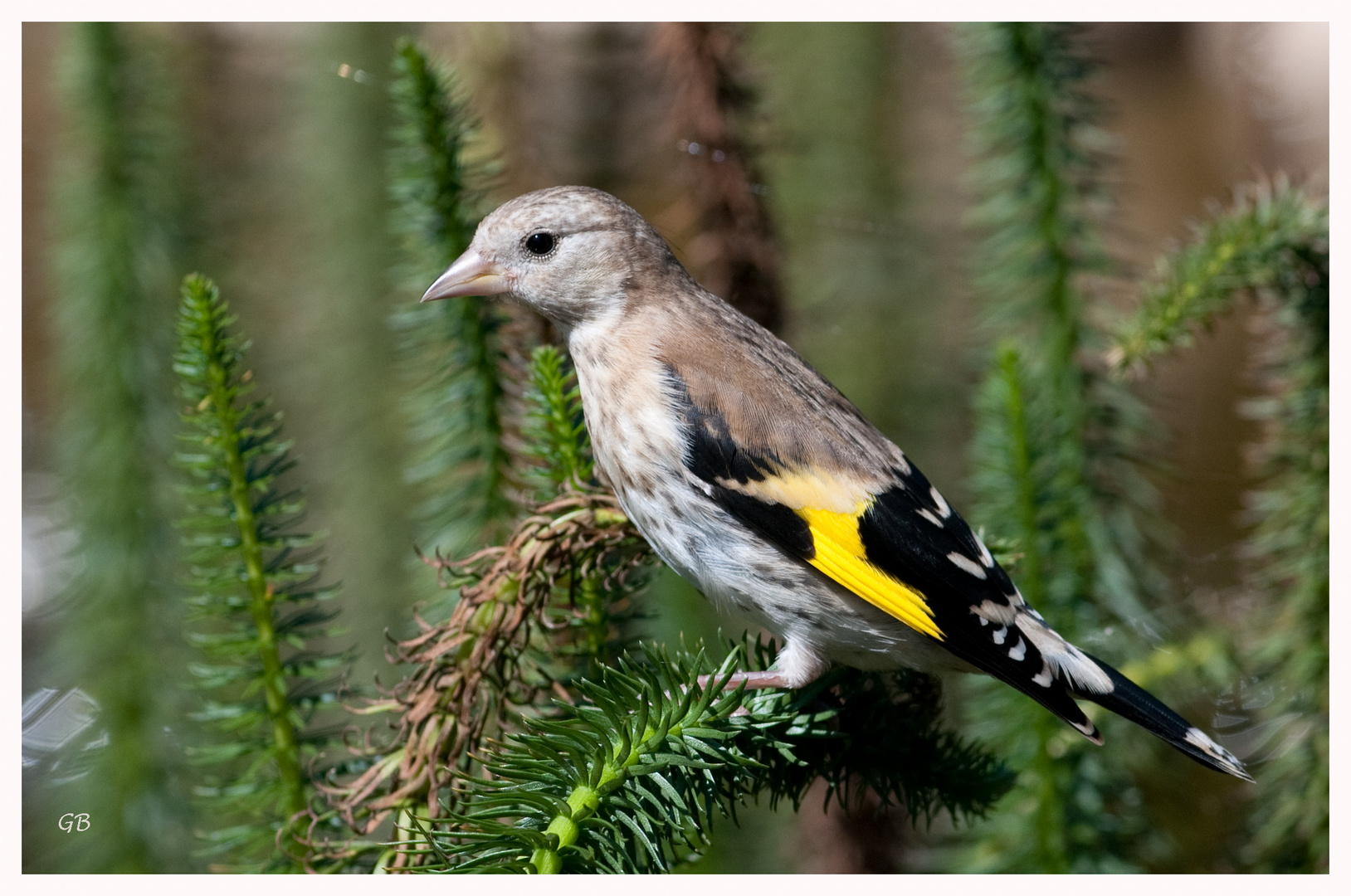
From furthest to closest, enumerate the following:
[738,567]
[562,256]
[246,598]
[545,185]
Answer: [545,185]
[562,256]
[738,567]
[246,598]

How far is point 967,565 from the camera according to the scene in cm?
140

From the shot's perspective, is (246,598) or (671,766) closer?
(671,766)

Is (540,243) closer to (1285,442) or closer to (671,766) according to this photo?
(671,766)

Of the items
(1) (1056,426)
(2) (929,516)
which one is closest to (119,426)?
(2) (929,516)

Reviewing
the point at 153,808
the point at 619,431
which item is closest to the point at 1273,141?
the point at 619,431

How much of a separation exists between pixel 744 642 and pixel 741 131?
1030 mm

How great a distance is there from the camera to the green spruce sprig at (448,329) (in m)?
1.41

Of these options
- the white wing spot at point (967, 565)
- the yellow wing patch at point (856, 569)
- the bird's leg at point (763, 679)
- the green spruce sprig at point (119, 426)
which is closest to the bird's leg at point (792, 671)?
the bird's leg at point (763, 679)

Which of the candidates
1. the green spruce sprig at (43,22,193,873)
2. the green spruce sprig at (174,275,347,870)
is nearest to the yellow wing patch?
the green spruce sprig at (174,275,347,870)

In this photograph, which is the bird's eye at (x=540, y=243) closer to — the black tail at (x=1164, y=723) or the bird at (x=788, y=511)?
the bird at (x=788, y=511)

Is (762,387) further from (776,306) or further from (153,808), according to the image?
(153,808)

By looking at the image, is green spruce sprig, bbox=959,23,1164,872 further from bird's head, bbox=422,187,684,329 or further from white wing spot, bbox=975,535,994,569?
bird's head, bbox=422,187,684,329

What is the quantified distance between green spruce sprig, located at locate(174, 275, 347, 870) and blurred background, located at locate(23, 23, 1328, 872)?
18.5 inches

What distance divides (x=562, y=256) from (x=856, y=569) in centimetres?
62
